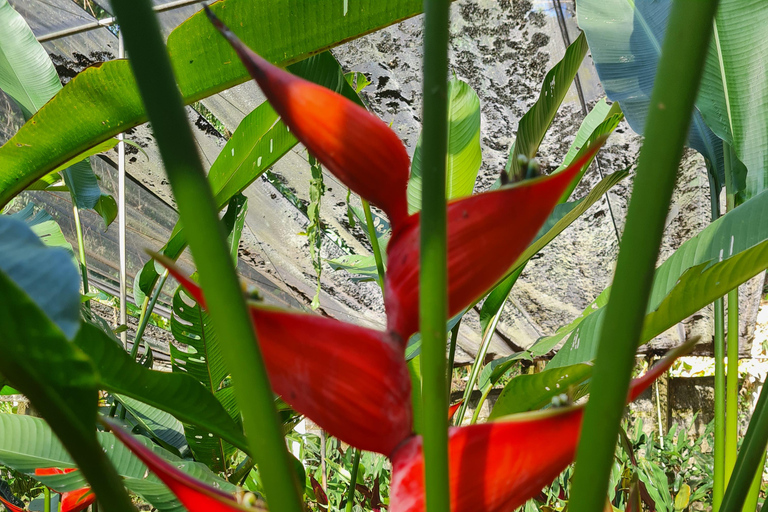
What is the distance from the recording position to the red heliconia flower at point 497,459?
181 mm

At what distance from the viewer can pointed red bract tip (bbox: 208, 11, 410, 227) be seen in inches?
7.0

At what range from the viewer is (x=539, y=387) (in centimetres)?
51

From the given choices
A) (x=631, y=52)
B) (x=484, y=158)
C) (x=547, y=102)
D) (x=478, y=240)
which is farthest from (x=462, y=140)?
(x=484, y=158)

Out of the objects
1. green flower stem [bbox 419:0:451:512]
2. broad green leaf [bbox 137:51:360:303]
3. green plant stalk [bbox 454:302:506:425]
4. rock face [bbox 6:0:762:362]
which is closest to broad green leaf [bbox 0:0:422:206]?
broad green leaf [bbox 137:51:360:303]

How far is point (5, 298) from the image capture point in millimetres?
159

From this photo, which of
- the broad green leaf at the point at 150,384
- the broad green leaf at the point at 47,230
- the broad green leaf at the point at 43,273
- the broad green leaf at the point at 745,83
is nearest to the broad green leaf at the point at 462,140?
the broad green leaf at the point at 745,83

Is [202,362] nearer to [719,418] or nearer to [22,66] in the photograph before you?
[22,66]

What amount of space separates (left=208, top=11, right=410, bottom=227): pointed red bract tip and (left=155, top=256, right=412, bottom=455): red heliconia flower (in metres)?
0.05

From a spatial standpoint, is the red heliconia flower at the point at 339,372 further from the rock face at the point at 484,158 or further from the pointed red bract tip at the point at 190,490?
the rock face at the point at 484,158

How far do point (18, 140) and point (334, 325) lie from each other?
0.50 meters

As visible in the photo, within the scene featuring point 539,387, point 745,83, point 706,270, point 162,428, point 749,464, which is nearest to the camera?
point 749,464

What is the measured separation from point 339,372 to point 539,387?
0.38m

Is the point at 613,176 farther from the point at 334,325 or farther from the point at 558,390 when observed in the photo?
the point at 334,325

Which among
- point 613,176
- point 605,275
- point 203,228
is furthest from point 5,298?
point 605,275
